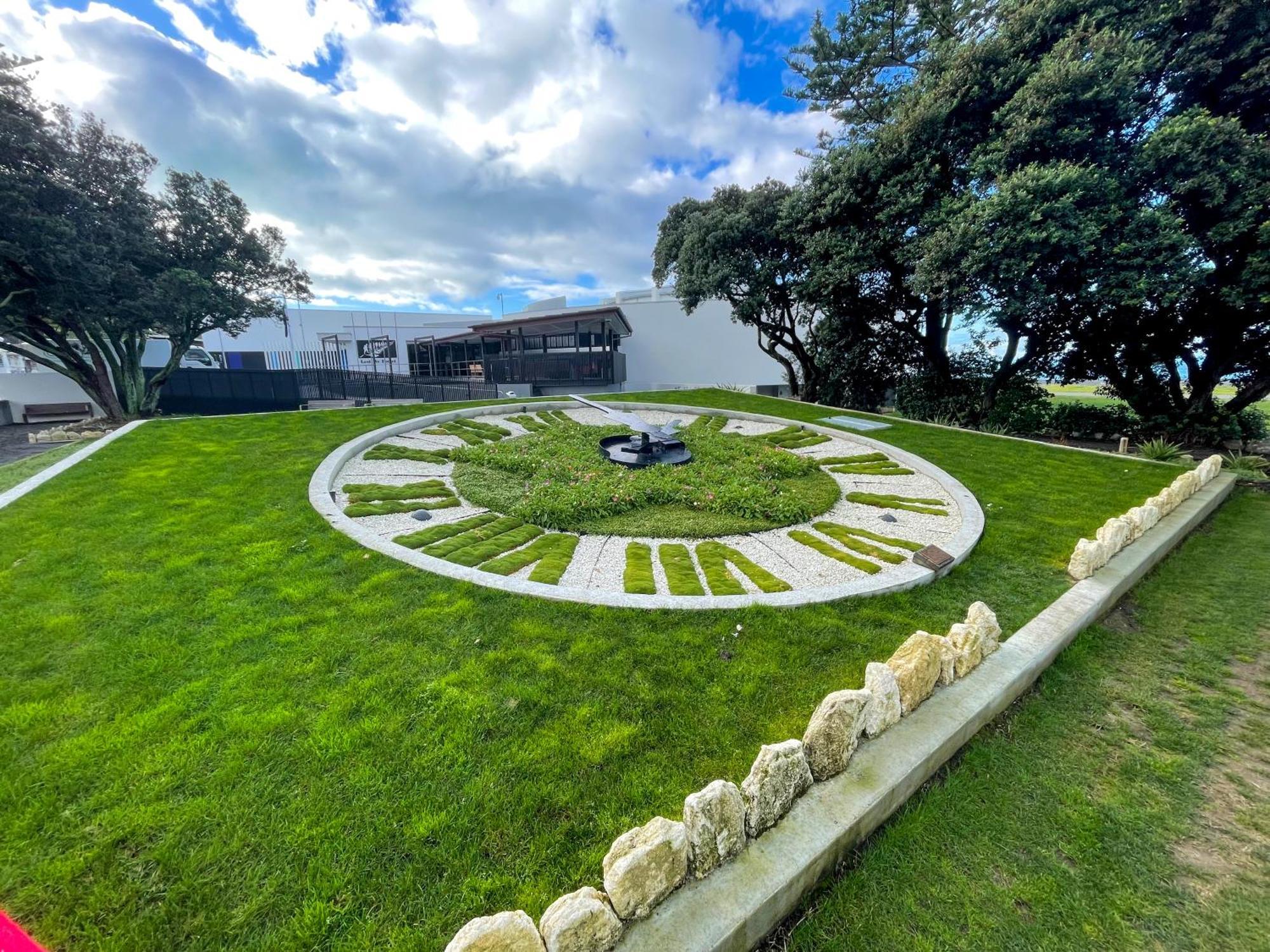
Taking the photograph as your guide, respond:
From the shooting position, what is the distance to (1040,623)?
3.15m

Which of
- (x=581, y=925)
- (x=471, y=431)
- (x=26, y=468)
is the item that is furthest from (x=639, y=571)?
(x=26, y=468)

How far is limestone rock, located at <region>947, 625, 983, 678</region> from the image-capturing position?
2598mm

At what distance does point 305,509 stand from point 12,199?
1175cm

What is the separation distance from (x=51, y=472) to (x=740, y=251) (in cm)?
1377

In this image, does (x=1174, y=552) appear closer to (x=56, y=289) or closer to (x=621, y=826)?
(x=621, y=826)

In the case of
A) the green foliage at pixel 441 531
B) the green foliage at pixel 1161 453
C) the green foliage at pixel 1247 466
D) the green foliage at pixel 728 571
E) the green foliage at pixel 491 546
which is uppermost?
the green foliage at pixel 1161 453

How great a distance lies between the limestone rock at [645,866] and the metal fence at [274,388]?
15961mm

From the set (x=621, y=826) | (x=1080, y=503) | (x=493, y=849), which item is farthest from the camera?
(x=1080, y=503)

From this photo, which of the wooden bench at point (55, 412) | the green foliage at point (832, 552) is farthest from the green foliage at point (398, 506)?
the wooden bench at point (55, 412)

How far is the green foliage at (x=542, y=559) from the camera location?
12.9ft

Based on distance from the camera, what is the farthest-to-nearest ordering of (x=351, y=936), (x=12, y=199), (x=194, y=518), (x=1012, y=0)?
1. (x=12, y=199)
2. (x=1012, y=0)
3. (x=194, y=518)
4. (x=351, y=936)

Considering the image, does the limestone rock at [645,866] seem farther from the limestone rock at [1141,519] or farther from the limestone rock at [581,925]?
the limestone rock at [1141,519]

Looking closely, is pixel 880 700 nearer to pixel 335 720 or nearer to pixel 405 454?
pixel 335 720

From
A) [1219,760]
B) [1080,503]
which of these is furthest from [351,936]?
[1080,503]
